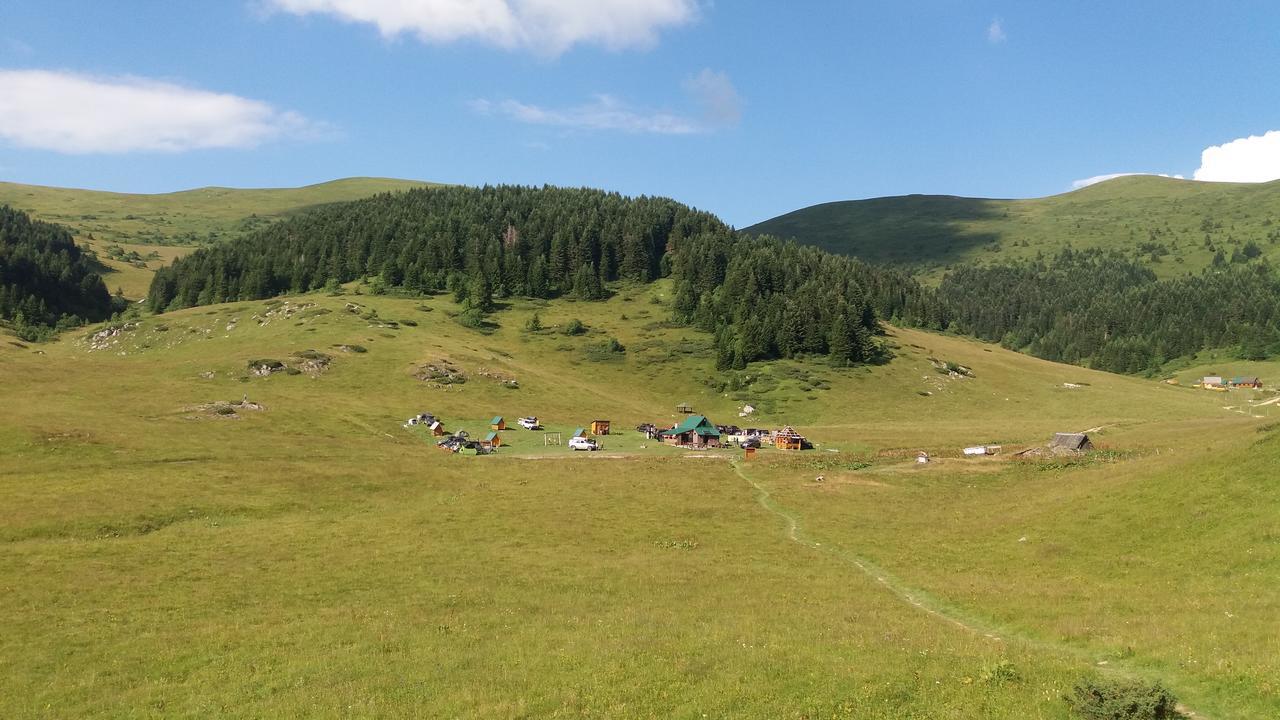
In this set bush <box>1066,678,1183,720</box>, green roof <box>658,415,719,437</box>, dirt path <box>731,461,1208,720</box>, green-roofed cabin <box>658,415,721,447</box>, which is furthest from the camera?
green roof <box>658,415,719,437</box>

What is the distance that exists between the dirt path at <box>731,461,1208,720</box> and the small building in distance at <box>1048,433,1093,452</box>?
35.9 meters

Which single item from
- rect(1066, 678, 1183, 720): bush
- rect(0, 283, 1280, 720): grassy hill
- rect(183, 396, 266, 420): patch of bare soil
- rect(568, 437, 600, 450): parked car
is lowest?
rect(568, 437, 600, 450): parked car

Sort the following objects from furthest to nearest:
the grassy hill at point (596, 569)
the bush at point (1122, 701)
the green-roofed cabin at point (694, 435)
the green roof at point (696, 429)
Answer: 1. the green roof at point (696, 429)
2. the green-roofed cabin at point (694, 435)
3. the grassy hill at point (596, 569)
4. the bush at point (1122, 701)

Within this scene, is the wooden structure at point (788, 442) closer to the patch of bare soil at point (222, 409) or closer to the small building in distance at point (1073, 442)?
the small building in distance at point (1073, 442)

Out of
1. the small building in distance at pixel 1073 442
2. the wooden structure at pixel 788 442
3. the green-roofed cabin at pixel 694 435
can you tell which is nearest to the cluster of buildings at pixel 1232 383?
the small building in distance at pixel 1073 442

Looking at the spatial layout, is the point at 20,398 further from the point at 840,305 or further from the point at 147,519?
the point at 840,305

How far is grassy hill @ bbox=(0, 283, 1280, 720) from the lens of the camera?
19.6 m

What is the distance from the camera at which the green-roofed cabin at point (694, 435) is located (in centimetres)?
9231

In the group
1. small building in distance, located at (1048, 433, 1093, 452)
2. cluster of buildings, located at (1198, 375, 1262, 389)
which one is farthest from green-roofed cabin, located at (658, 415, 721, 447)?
cluster of buildings, located at (1198, 375, 1262, 389)

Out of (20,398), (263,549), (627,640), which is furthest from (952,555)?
(20,398)

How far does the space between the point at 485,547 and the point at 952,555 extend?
26.2m

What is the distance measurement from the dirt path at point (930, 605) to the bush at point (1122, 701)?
49.4 inches

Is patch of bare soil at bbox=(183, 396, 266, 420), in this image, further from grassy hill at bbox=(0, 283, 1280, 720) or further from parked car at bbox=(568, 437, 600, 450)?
parked car at bbox=(568, 437, 600, 450)

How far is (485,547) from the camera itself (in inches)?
1667
